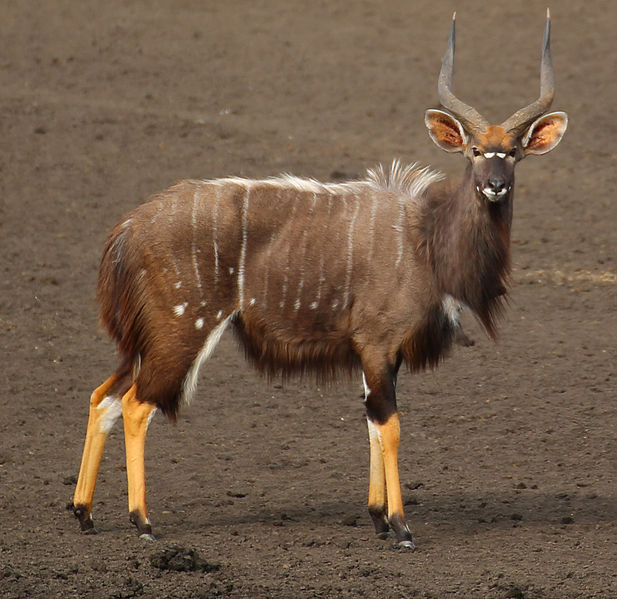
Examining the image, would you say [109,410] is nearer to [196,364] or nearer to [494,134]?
[196,364]

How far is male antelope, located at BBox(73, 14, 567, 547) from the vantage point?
266 inches

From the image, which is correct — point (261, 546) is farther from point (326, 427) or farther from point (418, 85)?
point (418, 85)

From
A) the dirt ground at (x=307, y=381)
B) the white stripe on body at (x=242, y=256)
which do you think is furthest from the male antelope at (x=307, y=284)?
the dirt ground at (x=307, y=381)

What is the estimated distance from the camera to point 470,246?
22.6 feet

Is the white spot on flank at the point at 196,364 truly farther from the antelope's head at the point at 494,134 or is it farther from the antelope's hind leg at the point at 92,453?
the antelope's head at the point at 494,134

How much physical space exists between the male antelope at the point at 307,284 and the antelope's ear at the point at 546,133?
11 mm

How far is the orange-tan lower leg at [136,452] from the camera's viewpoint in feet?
22.2

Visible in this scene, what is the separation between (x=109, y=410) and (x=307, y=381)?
2.80 meters

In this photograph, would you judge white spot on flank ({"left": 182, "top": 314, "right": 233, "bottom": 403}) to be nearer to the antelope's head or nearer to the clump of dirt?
the clump of dirt

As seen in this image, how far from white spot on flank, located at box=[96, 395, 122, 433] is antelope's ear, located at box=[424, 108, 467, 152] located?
224cm

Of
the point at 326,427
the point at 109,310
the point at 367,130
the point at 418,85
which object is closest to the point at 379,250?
the point at 109,310

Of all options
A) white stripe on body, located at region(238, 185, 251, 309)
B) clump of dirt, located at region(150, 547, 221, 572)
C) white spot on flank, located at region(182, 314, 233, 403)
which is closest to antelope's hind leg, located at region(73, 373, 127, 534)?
white spot on flank, located at region(182, 314, 233, 403)

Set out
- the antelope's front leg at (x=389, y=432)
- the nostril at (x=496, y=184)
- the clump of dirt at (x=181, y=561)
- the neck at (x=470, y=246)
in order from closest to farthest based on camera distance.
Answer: the clump of dirt at (x=181, y=561)
the nostril at (x=496, y=184)
the antelope's front leg at (x=389, y=432)
the neck at (x=470, y=246)

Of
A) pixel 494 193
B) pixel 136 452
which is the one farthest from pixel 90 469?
pixel 494 193
